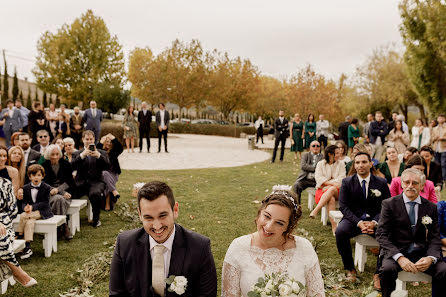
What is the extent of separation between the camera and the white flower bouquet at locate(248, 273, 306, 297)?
7.22 ft

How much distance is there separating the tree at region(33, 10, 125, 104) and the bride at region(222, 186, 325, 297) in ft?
125

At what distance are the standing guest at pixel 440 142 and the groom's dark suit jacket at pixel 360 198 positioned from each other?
24.5ft

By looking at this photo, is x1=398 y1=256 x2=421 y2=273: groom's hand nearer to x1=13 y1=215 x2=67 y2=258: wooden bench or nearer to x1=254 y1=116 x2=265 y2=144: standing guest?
x1=13 y1=215 x2=67 y2=258: wooden bench

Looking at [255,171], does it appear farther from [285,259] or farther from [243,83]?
[243,83]

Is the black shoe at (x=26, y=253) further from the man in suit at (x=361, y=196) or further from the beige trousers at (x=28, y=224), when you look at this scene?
the man in suit at (x=361, y=196)

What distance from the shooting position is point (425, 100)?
26.0 meters

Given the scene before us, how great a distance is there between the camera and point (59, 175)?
21.8 feet

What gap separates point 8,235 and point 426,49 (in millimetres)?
27011

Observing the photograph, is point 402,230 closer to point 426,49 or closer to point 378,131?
point 378,131

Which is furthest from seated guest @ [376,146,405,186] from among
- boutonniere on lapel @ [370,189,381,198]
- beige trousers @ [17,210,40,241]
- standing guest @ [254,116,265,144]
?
standing guest @ [254,116,265,144]

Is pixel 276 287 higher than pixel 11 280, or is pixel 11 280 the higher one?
pixel 276 287

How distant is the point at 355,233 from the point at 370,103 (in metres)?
38.7

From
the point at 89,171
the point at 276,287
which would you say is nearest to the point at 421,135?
the point at 89,171

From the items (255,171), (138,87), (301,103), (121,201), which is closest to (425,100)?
(301,103)
